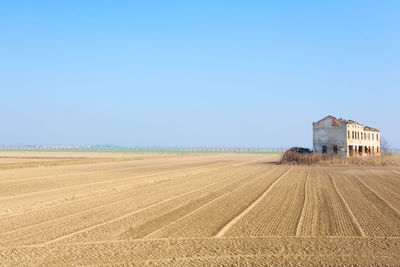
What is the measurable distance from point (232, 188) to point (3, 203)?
9045 millimetres

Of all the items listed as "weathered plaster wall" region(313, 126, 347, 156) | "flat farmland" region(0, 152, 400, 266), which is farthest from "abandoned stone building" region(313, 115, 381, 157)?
"flat farmland" region(0, 152, 400, 266)

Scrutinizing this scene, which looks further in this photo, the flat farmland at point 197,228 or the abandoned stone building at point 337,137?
the abandoned stone building at point 337,137

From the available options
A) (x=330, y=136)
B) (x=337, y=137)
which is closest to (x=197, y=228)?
(x=337, y=137)

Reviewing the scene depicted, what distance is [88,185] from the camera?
17906 mm

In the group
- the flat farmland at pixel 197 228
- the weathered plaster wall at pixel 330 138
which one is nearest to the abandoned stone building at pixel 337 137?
the weathered plaster wall at pixel 330 138

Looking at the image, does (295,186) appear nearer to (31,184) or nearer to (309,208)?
(309,208)

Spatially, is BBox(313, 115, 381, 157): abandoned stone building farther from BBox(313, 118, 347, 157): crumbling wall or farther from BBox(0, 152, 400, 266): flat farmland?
BBox(0, 152, 400, 266): flat farmland

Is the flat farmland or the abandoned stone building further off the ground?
the abandoned stone building

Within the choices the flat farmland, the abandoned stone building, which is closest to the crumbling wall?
the abandoned stone building

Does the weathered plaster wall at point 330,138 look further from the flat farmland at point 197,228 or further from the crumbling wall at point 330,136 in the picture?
the flat farmland at point 197,228

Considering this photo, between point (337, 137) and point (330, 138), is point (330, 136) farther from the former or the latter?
point (337, 137)

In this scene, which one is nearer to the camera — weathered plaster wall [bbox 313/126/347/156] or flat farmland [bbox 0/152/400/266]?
flat farmland [bbox 0/152/400/266]

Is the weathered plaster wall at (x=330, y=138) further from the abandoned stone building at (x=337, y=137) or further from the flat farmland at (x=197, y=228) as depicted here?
the flat farmland at (x=197, y=228)

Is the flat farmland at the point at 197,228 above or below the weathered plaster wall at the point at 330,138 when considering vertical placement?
below
